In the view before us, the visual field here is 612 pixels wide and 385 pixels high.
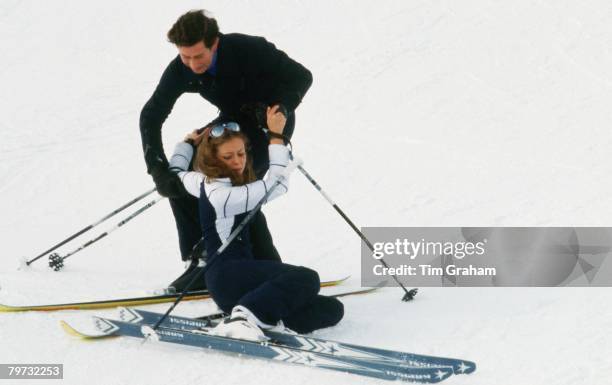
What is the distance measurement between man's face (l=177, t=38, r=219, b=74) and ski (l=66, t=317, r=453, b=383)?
1726mm

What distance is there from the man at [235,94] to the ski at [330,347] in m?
0.70

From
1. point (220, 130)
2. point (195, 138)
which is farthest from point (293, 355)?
point (195, 138)

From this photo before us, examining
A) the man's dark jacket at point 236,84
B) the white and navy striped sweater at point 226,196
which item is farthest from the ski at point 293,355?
the man's dark jacket at point 236,84

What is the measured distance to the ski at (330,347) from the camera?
395cm

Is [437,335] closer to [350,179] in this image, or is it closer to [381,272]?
[381,272]

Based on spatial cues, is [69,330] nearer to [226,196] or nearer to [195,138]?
[226,196]

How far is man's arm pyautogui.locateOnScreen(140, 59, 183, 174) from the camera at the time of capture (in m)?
5.35

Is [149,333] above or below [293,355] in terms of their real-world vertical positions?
above

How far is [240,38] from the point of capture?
5297 mm

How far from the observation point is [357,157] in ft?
31.5

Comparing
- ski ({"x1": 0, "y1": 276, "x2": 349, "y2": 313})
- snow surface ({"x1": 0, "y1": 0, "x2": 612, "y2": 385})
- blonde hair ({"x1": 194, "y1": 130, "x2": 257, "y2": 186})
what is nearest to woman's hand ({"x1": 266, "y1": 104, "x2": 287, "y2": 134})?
blonde hair ({"x1": 194, "y1": 130, "x2": 257, "y2": 186})

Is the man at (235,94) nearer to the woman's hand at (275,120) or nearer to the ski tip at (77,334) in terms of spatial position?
the woman's hand at (275,120)

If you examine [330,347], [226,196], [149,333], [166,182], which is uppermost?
[166,182]

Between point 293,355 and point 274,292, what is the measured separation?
378 millimetres
